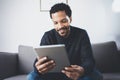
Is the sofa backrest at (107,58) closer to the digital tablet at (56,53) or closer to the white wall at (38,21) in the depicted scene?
the white wall at (38,21)

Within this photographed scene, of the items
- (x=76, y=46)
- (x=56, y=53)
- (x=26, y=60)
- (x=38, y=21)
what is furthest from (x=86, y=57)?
(x=38, y=21)

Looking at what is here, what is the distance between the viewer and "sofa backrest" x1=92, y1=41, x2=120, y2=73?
2.42 m

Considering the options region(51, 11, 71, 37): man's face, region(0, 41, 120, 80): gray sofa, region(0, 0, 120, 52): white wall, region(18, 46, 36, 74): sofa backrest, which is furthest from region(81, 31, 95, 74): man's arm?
region(0, 0, 120, 52): white wall

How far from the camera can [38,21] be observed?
285 cm

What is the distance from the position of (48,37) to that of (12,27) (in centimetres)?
127

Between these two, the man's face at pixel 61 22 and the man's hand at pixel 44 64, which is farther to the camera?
the man's face at pixel 61 22

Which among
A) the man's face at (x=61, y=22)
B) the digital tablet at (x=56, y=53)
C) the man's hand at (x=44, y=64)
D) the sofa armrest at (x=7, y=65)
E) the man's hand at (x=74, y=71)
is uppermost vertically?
the man's face at (x=61, y=22)

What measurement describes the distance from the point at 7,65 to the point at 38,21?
26.9 inches

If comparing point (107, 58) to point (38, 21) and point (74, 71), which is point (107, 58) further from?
point (74, 71)

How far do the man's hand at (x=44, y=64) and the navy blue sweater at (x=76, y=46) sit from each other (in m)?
0.13

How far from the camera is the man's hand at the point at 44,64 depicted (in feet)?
4.74

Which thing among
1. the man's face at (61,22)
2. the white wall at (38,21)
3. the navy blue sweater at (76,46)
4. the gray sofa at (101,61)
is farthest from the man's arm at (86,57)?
the white wall at (38,21)

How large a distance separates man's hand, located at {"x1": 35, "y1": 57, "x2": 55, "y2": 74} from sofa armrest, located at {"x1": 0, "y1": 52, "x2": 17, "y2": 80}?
3.26 feet

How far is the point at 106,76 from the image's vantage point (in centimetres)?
216
